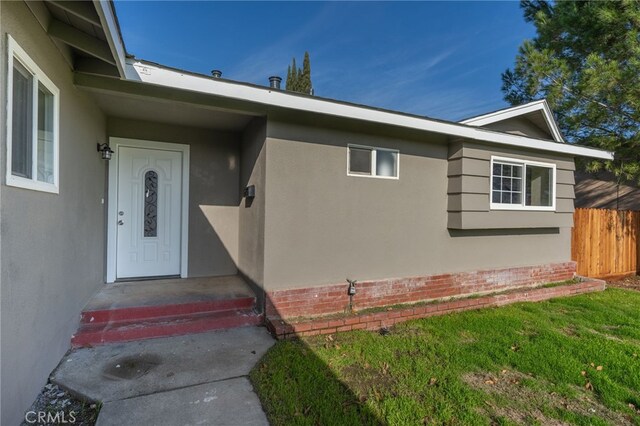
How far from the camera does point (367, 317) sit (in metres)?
4.23

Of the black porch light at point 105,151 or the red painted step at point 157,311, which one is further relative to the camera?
the black porch light at point 105,151

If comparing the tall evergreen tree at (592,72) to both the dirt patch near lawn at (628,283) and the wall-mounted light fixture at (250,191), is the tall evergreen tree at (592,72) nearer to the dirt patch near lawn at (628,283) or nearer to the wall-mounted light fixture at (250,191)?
the dirt patch near lawn at (628,283)

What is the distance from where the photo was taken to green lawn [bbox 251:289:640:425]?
8.27 ft

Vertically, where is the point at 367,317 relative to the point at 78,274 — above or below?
below

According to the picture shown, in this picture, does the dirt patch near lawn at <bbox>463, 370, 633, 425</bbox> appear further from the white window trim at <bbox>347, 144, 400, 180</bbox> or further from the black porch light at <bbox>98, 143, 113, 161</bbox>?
the black porch light at <bbox>98, 143, 113, 161</bbox>

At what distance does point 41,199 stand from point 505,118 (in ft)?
23.8

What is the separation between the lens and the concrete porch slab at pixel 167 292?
3.93 meters

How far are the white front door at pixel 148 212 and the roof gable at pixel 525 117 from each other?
5385 mm

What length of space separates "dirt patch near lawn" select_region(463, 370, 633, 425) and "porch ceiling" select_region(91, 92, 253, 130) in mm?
4293

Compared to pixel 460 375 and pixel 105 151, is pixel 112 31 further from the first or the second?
pixel 460 375

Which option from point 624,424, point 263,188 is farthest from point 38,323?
point 624,424

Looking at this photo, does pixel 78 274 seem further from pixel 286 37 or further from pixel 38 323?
pixel 286 37

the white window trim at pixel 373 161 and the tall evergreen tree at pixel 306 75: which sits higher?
the tall evergreen tree at pixel 306 75

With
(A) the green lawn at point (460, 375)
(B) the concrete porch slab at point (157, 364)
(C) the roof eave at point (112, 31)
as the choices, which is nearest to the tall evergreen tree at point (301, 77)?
(C) the roof eave at point (112, 31)
